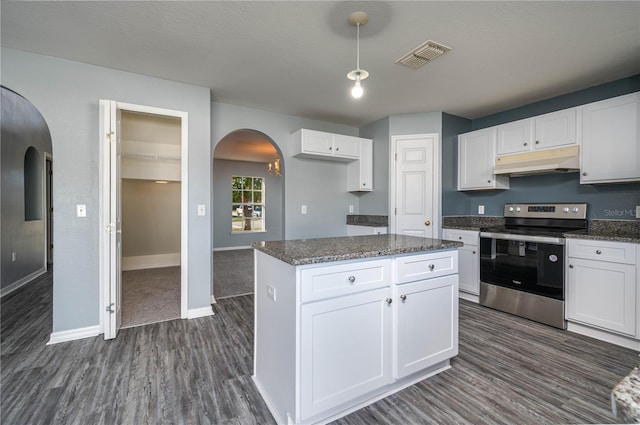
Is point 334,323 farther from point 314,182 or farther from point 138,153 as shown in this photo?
point 138,153

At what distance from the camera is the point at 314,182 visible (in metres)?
4.52

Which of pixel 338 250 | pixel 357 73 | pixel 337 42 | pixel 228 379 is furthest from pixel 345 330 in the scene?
pixel 337 42

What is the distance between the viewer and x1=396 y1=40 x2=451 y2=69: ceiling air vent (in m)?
2.36

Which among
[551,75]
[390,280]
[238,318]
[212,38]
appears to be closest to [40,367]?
[238,318]

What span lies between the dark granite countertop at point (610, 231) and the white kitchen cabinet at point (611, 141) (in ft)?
1.62

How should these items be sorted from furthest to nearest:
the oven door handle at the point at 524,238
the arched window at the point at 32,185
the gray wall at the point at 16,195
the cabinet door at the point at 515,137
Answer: the arched window at the point at 32,185
the gray wall at the point at 16,195
the cabinet door at the point at 515,137
the oven door handle at the point at 524,238

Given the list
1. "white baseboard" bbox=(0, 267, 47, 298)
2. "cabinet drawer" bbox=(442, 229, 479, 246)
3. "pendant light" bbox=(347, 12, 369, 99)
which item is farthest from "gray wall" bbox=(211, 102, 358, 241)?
"white baseboard" bbox=(0, 267, 47, 298)

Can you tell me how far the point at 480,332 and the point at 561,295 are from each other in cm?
92

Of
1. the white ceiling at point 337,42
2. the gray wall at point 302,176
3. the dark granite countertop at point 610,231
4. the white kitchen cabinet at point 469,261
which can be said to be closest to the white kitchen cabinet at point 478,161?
the white ceiling at point 337,42

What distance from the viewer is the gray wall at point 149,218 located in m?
5.56

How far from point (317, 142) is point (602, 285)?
3.45 m

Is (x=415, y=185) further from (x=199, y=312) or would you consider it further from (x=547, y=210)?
(x=199, y=312)

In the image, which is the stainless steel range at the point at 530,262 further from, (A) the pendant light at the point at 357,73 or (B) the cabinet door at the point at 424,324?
(A) the pendant light at the point at 357,73

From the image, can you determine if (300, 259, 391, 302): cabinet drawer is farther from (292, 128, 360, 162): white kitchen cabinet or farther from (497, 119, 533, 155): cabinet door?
(497, 119, 533, 155): cabinet door
